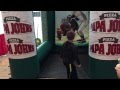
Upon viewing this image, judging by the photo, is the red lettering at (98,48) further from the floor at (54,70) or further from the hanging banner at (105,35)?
the floor at (54,70)

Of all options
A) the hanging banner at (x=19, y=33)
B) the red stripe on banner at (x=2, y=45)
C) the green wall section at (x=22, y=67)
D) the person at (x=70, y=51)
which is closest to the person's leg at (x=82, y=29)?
the red stripe on banner at (x=2, y=45)

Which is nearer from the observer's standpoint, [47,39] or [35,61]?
[35,61]

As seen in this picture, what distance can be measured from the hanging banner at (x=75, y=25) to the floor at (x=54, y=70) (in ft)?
3.02

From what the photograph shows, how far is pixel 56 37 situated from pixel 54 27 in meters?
0.36

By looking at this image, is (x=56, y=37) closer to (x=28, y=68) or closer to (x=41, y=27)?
(x=41, y=27)

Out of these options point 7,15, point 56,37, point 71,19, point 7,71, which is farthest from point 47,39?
point 7,15

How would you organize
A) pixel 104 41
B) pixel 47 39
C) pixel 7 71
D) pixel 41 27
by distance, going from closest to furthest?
pixel 104 41
pixel 7 71
pixel 41 27
pixel 47 39

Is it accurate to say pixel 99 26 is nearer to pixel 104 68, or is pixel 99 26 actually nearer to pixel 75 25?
pixel 104 68

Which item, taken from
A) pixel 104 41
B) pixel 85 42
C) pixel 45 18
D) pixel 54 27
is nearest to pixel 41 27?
pixel 45 18
